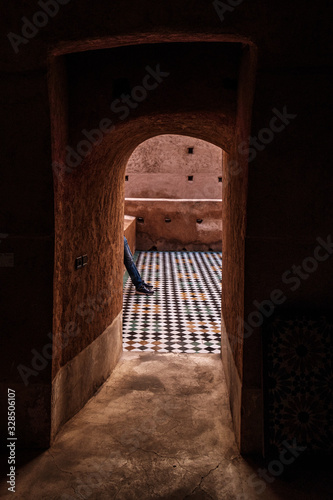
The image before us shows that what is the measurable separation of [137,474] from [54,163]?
94.0 inches

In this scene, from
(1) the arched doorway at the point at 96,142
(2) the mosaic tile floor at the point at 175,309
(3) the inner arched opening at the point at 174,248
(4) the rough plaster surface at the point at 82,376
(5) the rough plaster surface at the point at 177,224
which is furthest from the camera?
(5) the rough plaster surface at the point at 177,224

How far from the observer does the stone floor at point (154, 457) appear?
107 inches

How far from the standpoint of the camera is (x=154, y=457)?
3.11 meters

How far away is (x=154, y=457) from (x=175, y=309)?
451 centimetres

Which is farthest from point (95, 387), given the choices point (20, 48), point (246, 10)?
point (246, 10)

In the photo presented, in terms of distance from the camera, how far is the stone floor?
8.93 feet

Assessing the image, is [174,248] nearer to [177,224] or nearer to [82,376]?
[177,224]

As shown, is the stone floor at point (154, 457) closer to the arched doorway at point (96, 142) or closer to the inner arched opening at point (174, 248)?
the arched doorway at point (96, 142)

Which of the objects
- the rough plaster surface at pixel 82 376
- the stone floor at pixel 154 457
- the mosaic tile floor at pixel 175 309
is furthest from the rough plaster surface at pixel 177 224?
the stone floor at pixel 154 457

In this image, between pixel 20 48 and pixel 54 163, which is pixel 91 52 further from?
pixel 54 163

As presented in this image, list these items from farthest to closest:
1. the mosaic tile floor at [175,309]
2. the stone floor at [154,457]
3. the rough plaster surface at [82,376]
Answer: the mosaic tile floor at [175,309] → the rough plaster surface at [82,376] → the stone floor at [154,457]

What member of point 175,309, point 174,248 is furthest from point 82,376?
point 174,248

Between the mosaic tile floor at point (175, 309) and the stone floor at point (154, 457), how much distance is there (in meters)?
1.50

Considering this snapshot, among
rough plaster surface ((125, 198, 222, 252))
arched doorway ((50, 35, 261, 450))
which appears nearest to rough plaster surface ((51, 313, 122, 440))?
arched doorway ((50, 35, 261, 450))
